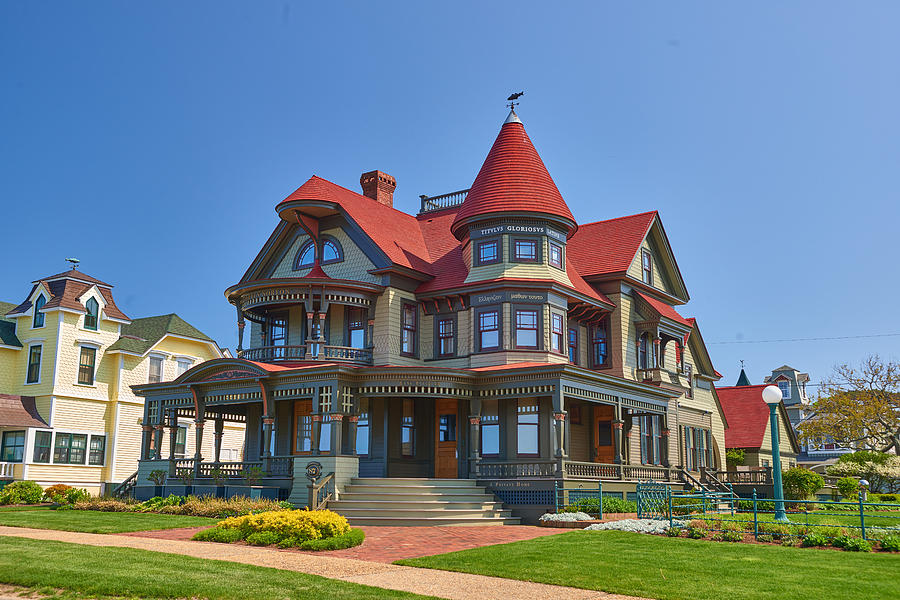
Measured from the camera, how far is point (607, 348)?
35.1 m

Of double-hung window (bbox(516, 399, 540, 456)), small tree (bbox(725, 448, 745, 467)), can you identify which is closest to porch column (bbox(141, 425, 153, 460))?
double-hung window (bbox(516, 399, 540, 456))

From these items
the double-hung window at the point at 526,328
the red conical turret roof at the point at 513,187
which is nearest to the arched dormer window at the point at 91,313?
the red conical turret roof at the point at 513,187

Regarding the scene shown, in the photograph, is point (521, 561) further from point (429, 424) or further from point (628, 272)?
point (628, 272)

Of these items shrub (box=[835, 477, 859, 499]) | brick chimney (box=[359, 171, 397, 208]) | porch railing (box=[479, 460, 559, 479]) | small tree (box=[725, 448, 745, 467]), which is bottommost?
shrub (box=[835, 477, 859, 499])

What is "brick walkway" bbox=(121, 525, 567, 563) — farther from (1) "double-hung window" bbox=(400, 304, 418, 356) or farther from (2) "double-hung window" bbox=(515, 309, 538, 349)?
(1) "double-hung window" bbox=(400, 304, 418, 356)

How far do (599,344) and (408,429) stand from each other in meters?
9.24

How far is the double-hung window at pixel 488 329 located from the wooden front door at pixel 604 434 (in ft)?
17.7

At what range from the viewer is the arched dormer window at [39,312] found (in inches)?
1680

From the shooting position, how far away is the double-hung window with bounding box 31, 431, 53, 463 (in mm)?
40219

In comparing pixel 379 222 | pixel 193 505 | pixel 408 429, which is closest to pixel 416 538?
pixel 193 505

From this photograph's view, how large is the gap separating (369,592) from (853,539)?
990 centimetres

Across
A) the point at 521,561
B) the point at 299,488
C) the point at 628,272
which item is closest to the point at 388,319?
the point at 299,488

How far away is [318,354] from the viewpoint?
31.1 metres

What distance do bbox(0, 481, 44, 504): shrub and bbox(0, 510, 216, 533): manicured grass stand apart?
7.03m
